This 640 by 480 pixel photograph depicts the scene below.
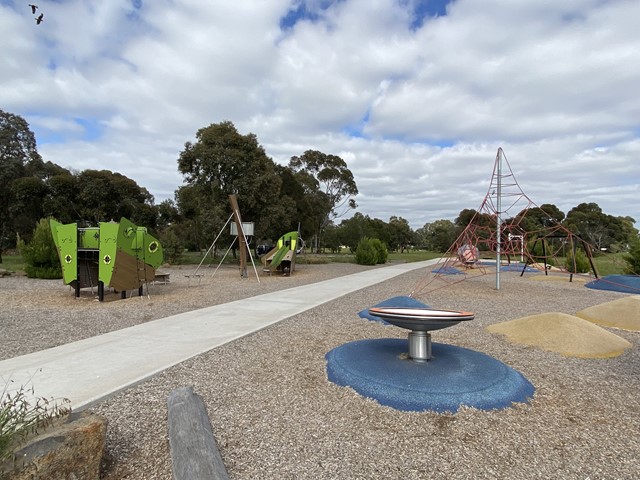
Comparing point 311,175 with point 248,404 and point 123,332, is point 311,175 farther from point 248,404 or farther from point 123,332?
point 248,404

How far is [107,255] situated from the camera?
9828mm

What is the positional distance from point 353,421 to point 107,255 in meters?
8.68

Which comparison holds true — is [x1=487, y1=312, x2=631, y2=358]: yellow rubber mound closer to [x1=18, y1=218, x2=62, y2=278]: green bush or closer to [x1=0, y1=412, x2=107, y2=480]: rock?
[x1=0, y1=412, x2=107, y2=480]: rock

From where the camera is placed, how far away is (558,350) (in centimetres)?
577

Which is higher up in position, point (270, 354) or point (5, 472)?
point (5, 472)

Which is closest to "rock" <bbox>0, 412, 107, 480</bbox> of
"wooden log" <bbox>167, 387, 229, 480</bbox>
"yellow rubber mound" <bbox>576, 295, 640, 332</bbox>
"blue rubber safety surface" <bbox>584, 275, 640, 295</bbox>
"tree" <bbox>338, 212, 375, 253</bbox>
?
"wooden log" <bbox>167, 387, 229, 480</bbox>

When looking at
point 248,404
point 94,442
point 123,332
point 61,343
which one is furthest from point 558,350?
point 61,343

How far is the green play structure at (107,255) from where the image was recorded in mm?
9828

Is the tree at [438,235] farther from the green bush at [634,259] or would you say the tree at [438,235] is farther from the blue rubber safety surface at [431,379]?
the blue rubber safety surface at [431,379]

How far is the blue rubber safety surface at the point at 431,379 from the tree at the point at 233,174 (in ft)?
57.7

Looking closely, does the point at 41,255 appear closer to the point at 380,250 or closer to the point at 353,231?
the point at 380,250

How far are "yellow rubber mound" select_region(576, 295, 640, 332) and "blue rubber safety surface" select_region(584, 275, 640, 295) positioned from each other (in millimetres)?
5590

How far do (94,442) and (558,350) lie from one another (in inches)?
238

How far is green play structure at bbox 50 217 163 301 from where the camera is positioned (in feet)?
32.2
